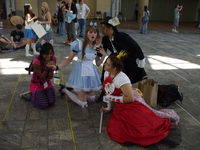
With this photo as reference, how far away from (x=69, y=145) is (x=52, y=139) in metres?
0.29

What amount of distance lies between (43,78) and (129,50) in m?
1.57

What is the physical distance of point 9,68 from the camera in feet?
22.2

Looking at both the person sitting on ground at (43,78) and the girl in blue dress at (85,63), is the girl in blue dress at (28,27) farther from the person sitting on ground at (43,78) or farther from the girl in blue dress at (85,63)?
the girl in blue dress at (85,63)

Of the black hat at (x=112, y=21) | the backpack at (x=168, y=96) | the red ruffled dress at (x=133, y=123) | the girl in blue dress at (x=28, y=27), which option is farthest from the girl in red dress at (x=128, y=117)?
the girl in blue dress at (x=28, y=27)

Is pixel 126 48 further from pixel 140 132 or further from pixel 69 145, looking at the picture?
pixel 69 145

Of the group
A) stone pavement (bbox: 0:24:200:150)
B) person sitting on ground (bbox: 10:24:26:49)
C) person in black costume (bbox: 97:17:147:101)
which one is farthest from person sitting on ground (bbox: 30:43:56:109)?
person sitting on ground (bbox: 10:24:26:49)

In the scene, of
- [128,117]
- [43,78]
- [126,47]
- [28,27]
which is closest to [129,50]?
[126,47]

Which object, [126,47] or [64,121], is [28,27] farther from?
[64,121]

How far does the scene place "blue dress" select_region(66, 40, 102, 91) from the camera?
444 centimetres

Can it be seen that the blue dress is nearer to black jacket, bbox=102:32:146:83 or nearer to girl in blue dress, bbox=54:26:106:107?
girl in blue dress, bbox=54:26:106:107

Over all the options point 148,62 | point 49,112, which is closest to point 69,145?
point 49,112

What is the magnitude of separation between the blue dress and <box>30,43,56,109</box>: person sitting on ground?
0.39m

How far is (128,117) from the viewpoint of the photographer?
357 centimetres

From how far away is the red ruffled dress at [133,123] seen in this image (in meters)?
3.45
